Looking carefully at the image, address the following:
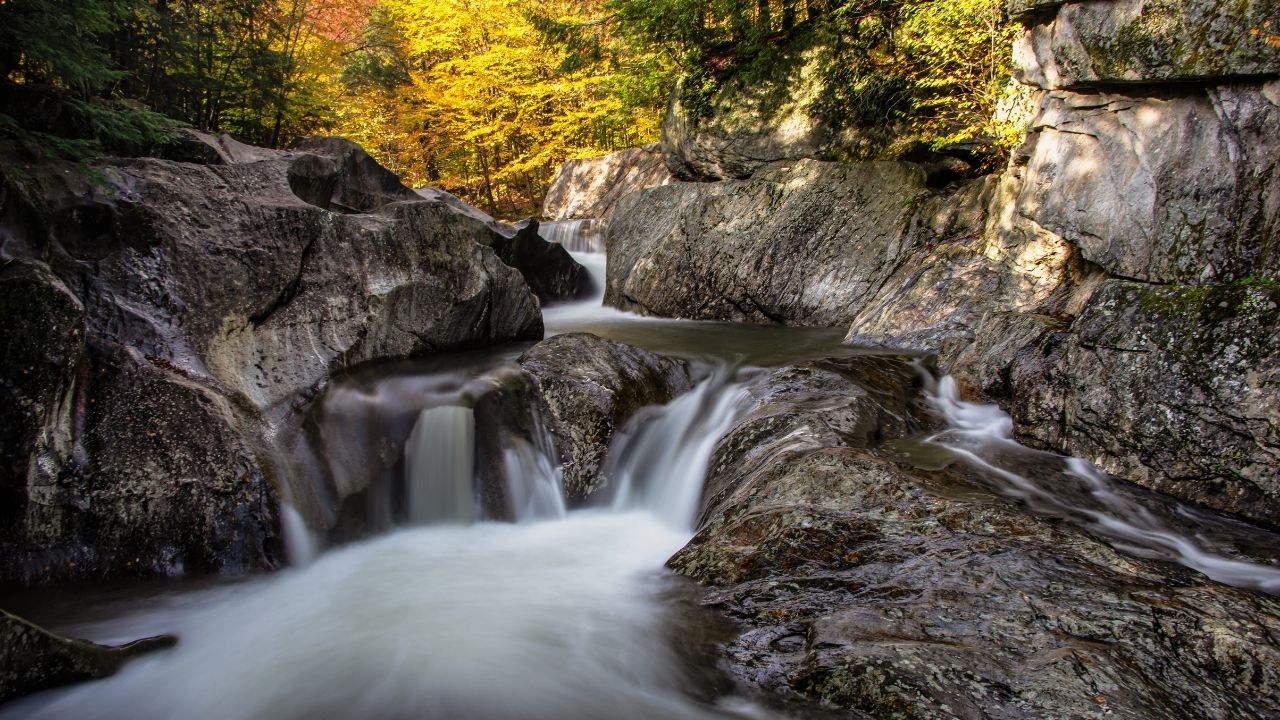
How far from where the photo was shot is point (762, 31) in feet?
38.0

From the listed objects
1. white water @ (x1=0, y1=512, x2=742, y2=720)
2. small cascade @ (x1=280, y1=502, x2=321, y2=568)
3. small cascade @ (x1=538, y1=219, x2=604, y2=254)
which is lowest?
white water @ (x1=0, y1=512, x2=742, y2=720)

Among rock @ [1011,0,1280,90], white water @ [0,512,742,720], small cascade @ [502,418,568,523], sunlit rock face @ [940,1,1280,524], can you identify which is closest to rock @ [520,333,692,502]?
small cascade @ [502,418,568,523]

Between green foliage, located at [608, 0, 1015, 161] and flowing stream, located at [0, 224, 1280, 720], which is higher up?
green foliage, located at [608, 0, 1015, 161]

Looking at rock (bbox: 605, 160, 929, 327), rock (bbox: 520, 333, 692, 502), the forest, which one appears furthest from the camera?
rock (bbox: 605, 160, 929, 327)

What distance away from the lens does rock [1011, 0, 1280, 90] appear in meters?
5.34

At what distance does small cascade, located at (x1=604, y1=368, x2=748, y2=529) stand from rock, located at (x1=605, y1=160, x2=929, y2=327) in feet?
13.4

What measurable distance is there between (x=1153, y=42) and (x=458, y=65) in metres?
17.7

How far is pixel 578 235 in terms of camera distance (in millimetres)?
15703

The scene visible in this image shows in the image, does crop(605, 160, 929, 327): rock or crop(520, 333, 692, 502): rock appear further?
crop(605, 160, 929, 327): rock

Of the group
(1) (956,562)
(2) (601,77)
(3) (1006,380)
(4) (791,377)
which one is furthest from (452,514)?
(2) (601,77)

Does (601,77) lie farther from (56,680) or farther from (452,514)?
(56,680)

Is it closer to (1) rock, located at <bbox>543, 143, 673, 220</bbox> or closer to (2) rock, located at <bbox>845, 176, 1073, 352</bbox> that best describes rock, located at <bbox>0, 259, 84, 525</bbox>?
(2) rock, located at <bbox>845, 176, 1073, 352</bbox>

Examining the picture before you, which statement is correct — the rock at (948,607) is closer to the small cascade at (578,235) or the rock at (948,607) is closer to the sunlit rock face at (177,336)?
the sunlit rock face at (177,336)

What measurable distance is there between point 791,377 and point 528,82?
16639mm
